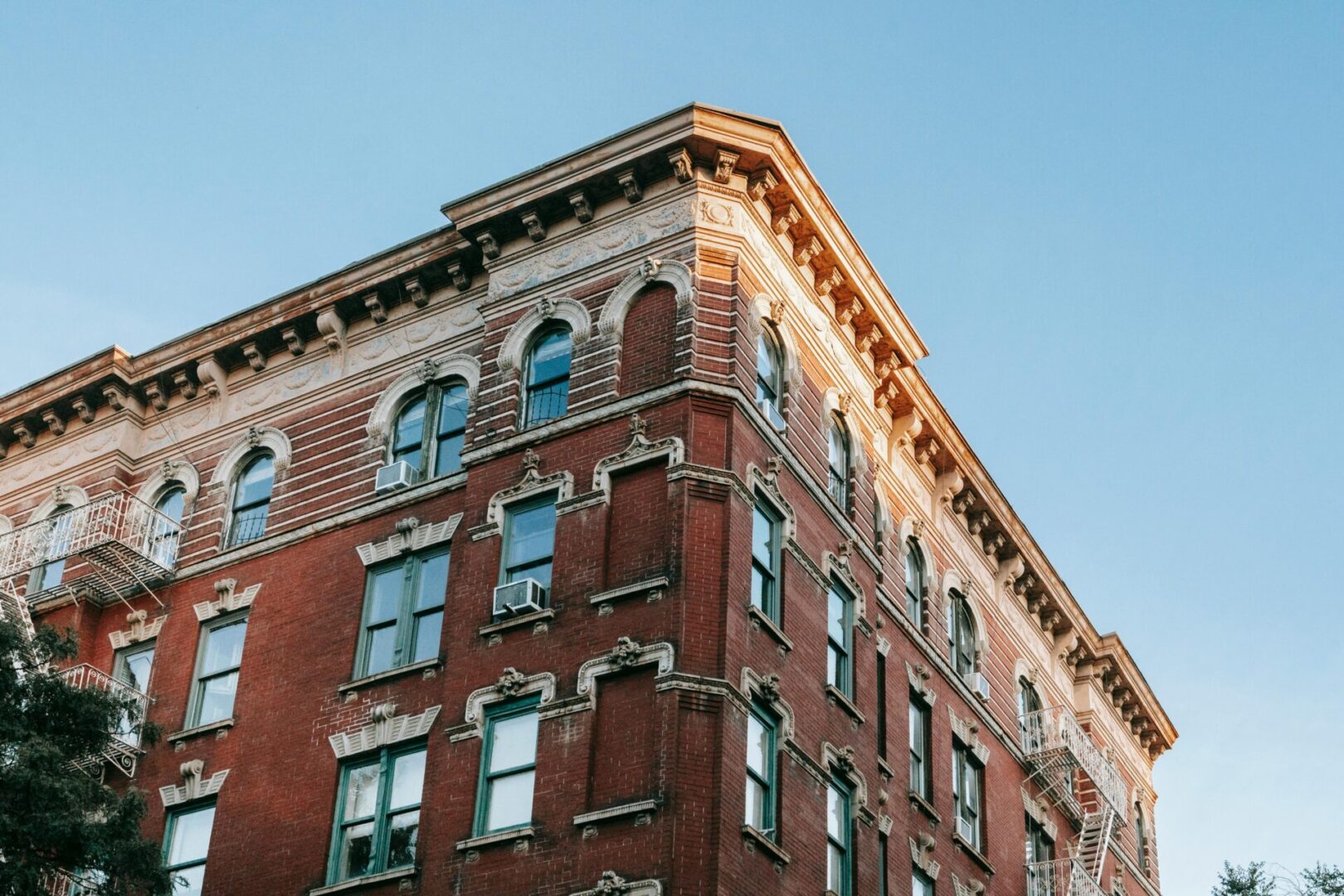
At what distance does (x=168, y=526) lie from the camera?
37.8 meters

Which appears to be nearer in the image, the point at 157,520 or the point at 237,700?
the point at 237,700

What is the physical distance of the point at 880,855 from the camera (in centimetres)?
3366

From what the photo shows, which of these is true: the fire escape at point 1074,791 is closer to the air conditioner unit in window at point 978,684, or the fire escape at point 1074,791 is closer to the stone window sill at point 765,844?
the air conditioner unit in window at point 978,684

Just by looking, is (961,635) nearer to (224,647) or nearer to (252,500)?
(252,500)

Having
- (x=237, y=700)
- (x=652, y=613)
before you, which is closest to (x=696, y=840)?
(x=652, y=613)

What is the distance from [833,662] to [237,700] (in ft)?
34.9

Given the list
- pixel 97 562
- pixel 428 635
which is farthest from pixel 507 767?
pixel 97 562

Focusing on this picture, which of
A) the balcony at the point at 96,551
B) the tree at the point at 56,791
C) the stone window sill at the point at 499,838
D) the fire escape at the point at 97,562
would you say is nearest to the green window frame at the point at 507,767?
the stone window sill at the point at 499,838

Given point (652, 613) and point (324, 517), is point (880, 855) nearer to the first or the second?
point (652, 613)

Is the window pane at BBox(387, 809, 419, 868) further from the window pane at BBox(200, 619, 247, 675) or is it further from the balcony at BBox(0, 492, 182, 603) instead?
the balcony at BBox(0, 492, 182, 603)

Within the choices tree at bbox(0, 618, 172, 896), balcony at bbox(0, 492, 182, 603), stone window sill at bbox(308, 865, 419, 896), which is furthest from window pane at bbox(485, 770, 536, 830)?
balcony at bbox(0, 492, 182, 603)

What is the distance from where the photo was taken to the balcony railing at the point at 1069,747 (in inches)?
1681

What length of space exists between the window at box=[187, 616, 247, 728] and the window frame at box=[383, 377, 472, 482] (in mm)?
4277

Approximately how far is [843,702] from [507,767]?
6.62 meters
